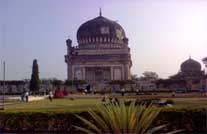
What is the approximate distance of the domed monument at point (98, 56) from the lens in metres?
73.2

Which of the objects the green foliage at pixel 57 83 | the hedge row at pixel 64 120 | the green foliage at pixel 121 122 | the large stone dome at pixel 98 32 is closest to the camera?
the green foliage at pixel 121 122

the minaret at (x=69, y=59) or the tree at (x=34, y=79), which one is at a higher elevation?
the minaret at (x=69, y=59)

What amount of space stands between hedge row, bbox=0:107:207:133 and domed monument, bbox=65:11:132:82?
6077 cm

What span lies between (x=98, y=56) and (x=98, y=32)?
5.19 meters

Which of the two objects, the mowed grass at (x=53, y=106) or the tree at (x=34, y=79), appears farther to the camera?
the tree at (x=34, y=79)

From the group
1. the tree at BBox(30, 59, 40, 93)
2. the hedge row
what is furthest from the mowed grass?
the tree at BBox(30, 59, 40, 93)

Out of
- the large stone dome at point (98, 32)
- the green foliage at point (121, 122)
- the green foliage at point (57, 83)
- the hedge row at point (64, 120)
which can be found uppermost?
the large stone dome at point (98, 32)

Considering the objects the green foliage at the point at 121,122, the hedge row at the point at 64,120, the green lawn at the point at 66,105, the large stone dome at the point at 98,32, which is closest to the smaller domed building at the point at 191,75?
the large stone dome at the point at 98,32

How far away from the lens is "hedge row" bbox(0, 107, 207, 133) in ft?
34.9

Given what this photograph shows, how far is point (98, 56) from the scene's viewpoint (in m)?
73.6

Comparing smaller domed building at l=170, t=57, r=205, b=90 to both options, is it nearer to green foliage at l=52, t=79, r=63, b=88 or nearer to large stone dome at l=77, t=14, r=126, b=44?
large stone dome at l=77, t=14, r=126, b=44

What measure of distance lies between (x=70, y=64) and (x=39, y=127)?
62708mm

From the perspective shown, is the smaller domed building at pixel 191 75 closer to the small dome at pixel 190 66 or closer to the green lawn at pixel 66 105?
the small dome at pixel 190 66

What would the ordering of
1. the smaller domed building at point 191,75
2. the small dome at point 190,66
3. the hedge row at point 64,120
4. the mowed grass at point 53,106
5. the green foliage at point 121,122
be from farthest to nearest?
the small dome at point 190,66, the smaller domed building at point 191,75, the mowed grass at point 53,106, the hedge row at point 64,120, the green foliage at point 121,122
